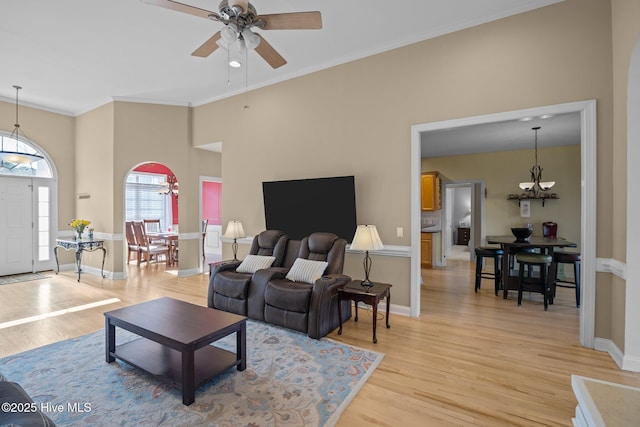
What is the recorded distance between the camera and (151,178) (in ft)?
32.5

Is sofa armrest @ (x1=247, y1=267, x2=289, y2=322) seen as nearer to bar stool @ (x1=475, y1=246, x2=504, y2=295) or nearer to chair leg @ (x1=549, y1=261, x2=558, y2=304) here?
bar stool @ (x1=475, y1=246, x2=504, y2=295)

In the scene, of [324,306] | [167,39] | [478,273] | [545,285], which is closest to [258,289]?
[324,306]

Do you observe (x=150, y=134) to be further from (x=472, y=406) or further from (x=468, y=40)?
(x=472, y=406)

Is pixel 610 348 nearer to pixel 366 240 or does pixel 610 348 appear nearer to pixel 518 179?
pixel 366 240

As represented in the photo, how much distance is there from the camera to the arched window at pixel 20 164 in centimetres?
625

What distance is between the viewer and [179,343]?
2.26 m

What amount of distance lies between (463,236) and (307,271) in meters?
10.9

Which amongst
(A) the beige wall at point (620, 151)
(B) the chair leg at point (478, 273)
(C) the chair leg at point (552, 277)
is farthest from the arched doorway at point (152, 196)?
(A) the beige wall at point (620, 151)

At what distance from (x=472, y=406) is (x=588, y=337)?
75.2 inches

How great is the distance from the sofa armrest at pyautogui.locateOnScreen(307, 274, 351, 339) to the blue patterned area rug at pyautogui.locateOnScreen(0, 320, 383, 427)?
0.56 ft

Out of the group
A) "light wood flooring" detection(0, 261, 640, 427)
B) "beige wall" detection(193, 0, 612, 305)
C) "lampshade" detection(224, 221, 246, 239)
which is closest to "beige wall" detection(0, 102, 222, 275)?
"beige wall" detection(193, 0, 612, 305)

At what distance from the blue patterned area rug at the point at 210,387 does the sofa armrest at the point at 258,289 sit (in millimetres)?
591

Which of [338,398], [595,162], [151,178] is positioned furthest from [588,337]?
[151,178]

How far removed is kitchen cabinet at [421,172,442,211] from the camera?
801cm
